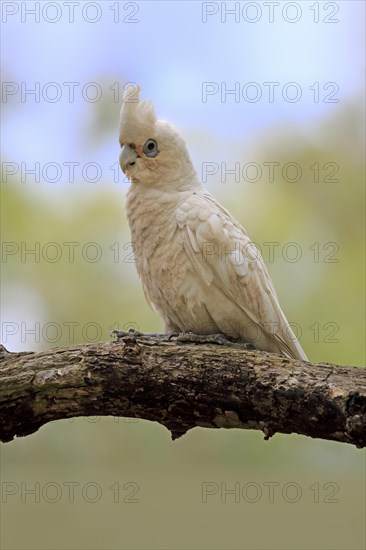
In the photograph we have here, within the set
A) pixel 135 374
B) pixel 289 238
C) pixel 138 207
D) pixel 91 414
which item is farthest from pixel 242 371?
pixel 289 238

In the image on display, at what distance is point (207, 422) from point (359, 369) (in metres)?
0.75

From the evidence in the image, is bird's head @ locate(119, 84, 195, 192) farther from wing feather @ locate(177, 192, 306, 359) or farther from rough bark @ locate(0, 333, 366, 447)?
rough bark @ locate(0, 333, 366, 447)

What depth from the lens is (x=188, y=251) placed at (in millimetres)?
4016

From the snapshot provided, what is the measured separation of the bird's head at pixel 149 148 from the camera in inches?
159

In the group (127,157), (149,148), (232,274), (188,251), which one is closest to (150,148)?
(149,148)

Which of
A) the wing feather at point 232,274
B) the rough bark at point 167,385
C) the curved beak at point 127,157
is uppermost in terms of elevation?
the curved beak at point 127,157

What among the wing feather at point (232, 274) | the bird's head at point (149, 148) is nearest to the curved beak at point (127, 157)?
the bird's head at point (149, 148)

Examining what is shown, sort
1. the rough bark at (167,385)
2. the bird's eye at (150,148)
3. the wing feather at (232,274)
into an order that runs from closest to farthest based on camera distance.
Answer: the rough bark at (167,385)
the wing feather at (232,274)
the bird's eye at (150,148)

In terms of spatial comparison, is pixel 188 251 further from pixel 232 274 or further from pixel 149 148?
pixel 149 148

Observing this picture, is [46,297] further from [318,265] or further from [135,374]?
[135,374]

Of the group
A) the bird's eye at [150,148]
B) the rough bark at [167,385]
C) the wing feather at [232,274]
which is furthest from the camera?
the bird's eye at [150,148]

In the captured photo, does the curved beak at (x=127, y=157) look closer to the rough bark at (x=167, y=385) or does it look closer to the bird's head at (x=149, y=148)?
the bird's head at (x=149, y=148)

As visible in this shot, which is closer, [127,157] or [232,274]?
[232,274]

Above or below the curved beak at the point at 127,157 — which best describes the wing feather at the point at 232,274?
below
